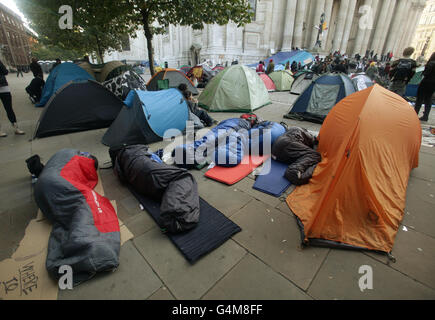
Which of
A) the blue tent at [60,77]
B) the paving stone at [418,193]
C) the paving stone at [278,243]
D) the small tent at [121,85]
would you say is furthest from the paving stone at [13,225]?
the blue tent at [60,77]

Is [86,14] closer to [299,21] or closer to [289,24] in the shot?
[289,24]

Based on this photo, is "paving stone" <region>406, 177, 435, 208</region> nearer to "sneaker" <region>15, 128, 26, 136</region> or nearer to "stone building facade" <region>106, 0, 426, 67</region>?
"sneaker" <region>15, 128, 26, 136</region>

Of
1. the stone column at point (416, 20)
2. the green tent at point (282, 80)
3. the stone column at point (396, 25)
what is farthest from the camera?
the stone column at point (416, 20)

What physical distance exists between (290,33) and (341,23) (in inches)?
377

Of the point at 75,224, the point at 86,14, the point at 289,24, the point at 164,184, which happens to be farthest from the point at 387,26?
the point at 75,224

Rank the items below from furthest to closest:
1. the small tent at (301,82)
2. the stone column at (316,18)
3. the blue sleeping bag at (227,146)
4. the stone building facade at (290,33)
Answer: the stone column at (316,18) < the stone building facade at (290,33) < the small tent at (301,82) < the blue sleeping bag at (227,146)

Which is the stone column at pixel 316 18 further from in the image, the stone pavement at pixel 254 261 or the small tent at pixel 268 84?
the stone pavement at pixel 254 261

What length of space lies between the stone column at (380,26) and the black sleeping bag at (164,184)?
46.4 m

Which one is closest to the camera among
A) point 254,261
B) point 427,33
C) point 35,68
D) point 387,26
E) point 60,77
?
point 254,261

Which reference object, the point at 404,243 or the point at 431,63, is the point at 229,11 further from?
the point at 404,243

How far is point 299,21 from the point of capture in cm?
2636

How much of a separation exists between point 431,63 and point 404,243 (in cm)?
668

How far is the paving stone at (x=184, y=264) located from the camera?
1.91 m
